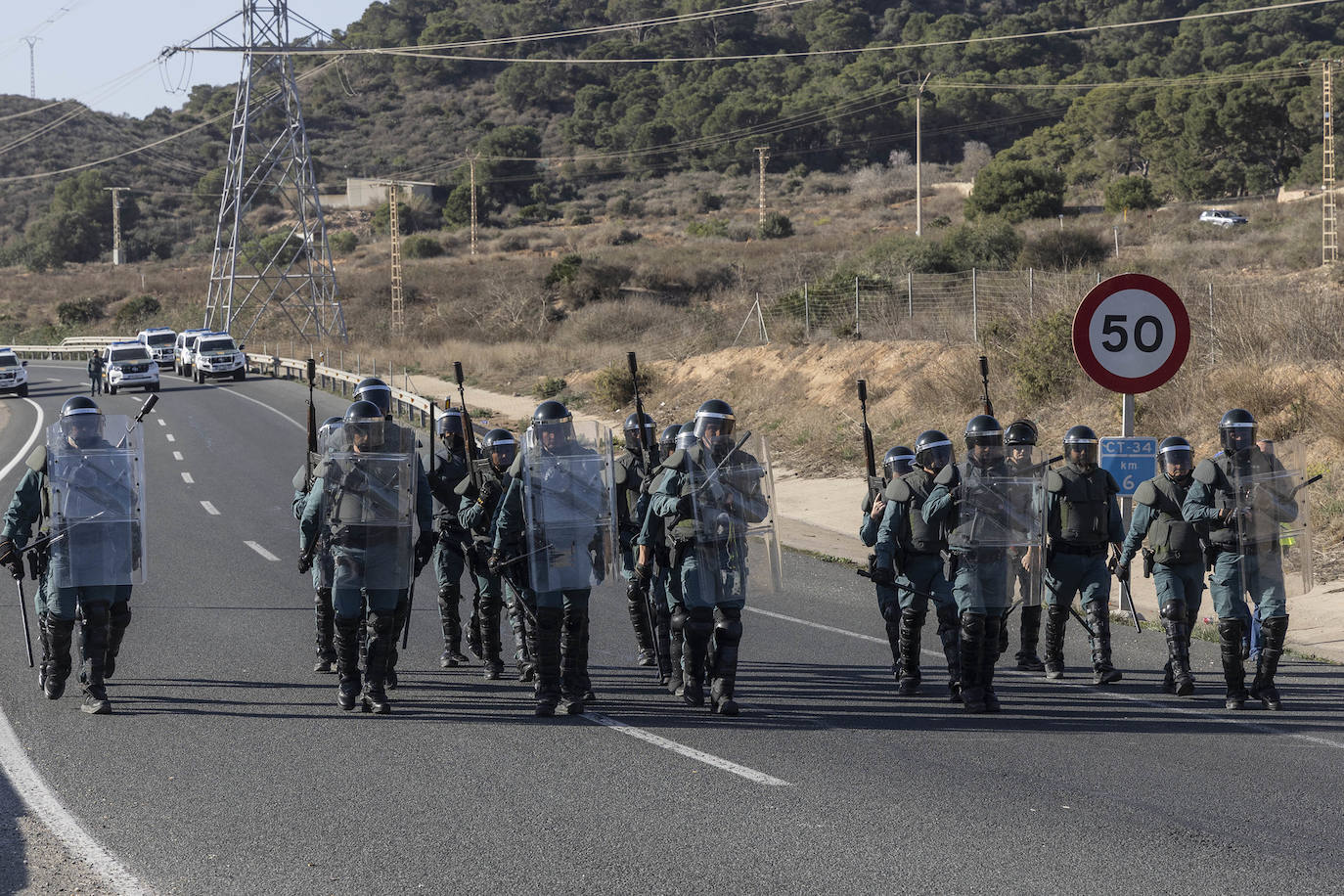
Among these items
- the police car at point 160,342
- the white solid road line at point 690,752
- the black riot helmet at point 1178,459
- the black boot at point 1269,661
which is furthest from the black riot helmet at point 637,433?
the police car at point 160,342

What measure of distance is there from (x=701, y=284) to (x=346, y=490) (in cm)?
5181

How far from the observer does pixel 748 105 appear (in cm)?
10162

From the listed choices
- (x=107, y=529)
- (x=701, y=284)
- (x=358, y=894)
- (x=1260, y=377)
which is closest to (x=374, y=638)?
(x=107, y=529)

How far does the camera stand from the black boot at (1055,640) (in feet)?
32.2

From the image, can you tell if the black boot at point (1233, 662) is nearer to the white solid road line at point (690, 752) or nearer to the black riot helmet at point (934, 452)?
the black riot helmet at point (934, 452)

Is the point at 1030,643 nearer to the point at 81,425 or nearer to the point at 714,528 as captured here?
the point at 714,528

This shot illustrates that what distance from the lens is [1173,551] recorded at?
9.30 meters

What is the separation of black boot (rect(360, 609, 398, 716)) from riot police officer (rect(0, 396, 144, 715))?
63.9 inches

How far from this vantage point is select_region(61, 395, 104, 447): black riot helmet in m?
8.92

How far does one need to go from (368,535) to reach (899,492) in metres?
3.44

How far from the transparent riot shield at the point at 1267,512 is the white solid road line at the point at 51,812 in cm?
664

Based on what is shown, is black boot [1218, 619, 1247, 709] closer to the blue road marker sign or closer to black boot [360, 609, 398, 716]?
the blue road marker sign

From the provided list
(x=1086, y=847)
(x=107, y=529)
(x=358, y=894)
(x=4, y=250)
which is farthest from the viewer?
(x=4, y=250)

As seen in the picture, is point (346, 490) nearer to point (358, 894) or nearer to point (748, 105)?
point (358, 894)
